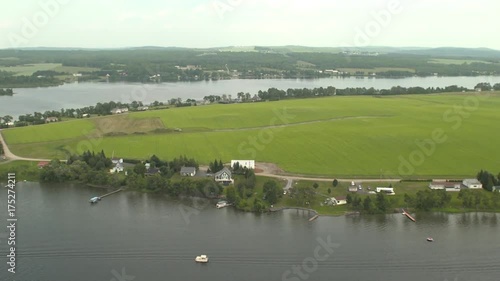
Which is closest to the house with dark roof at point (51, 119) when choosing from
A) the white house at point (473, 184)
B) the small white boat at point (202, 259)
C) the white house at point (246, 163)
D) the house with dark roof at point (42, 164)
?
the house with dark roof at point (42, 164)

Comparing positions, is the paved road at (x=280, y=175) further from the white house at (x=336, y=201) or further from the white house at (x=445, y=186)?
the white house at (x=336, y=201)

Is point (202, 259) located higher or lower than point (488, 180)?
lower

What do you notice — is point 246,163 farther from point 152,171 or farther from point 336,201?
point 336,201

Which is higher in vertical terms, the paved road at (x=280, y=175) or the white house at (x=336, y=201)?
the paved road at (x=280, y=175)

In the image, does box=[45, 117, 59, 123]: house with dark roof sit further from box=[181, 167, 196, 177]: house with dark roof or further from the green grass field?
box=[181, 167, 196, 177]: house with dark roof

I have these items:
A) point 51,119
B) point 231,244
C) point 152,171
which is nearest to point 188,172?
point 152,171

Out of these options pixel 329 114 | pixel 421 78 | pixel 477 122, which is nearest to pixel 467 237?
pixel 477 122

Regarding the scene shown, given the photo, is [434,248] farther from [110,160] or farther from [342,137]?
[110,160]

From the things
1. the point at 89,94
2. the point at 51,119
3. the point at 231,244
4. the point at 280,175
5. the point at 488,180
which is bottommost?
the point at 231,244
